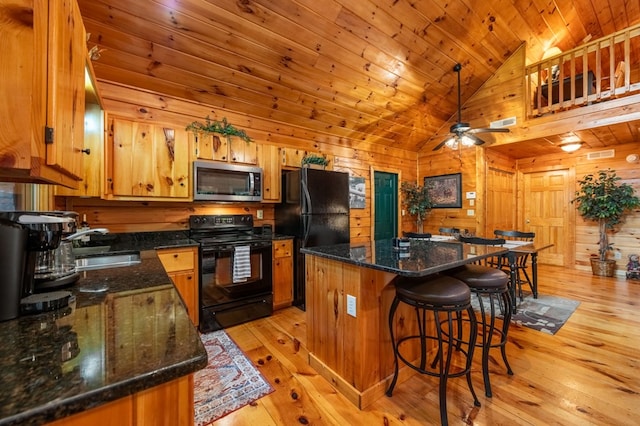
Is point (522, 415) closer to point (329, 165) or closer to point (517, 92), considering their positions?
point (329, 165)

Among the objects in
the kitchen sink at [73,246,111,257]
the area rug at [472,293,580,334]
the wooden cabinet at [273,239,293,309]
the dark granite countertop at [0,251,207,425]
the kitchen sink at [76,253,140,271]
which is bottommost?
the area rug at [472,293,580,334]

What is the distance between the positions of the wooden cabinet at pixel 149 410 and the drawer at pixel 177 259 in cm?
223

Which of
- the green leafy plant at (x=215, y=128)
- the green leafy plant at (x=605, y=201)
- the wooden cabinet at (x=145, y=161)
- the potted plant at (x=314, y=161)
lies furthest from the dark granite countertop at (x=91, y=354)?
the green leafy plant at (x=605, y=201)

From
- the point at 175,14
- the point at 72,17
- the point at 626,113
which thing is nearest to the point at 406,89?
the point at 626,113

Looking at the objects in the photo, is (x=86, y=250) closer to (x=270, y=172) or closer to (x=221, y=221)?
(x=221, y=221)

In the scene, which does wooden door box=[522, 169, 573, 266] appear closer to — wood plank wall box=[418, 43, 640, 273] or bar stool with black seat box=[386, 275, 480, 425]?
wood plank wall box=[418, 43, 640, 273]

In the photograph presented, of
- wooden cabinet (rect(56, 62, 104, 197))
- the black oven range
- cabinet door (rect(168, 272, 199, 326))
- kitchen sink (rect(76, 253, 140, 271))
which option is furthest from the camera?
the black oven range

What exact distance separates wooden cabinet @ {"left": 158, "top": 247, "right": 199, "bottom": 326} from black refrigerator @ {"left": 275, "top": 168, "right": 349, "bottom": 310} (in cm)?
119

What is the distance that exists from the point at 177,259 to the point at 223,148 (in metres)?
1.32

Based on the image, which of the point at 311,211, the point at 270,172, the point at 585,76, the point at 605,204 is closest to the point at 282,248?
the point at 311,211

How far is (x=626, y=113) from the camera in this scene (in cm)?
351

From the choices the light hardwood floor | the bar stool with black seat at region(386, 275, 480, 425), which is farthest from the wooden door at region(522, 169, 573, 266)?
the bar stool with black seat at region(386, 275, 480, 425)

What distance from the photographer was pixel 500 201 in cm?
539

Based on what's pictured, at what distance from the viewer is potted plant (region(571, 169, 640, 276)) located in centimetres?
459
